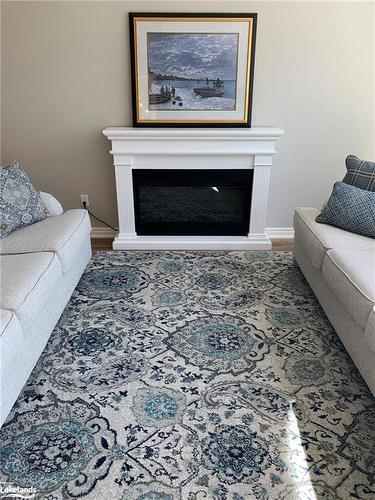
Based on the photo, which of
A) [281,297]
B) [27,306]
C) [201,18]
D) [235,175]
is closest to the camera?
[27,306]

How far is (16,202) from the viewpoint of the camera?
264 centimetres

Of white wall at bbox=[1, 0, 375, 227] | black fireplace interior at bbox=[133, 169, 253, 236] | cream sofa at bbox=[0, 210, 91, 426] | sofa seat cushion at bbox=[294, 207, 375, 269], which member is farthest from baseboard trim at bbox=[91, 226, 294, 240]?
sofa seat cushion at bbox=[294, 207, 375, 269]

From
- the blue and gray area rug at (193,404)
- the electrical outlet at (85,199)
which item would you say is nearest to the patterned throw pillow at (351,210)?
the blue and gray area rug at (193,404)

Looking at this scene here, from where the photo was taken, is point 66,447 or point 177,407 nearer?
point 66,447

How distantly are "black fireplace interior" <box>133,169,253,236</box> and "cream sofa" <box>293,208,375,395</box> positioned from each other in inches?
29.4

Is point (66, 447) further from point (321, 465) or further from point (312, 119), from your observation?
point (312, 119)

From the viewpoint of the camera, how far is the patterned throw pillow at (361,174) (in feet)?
8.87

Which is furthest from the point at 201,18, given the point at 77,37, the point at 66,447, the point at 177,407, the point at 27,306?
the point at 66,447

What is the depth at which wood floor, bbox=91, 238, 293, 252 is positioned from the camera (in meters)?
3.67

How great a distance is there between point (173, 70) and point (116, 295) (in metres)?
1.87

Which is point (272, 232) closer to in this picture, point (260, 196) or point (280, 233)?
point (280, 233)

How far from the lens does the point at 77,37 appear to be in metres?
3.32

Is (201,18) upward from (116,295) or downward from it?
upward

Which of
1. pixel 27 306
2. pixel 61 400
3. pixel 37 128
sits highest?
pixel 37 128
